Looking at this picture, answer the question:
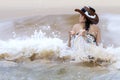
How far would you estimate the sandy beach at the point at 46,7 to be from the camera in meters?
12.1

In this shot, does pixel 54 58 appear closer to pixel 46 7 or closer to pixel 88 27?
pixel 88 27

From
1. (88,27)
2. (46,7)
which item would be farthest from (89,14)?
(46,7)

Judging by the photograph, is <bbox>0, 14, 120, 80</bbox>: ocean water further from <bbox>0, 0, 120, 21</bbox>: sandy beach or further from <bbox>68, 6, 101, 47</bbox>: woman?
<bbox>0, 0, 120, 21</bbox>: sandy beach

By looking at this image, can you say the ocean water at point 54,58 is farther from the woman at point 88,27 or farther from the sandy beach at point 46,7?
the sandy beach at point 46,7

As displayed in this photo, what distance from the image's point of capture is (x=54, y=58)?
7.64m

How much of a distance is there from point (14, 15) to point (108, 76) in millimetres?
6281

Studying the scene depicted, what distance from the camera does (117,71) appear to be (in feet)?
21.2

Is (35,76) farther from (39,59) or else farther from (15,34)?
(15,34)

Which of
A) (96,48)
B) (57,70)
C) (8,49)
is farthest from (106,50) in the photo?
(8,49)

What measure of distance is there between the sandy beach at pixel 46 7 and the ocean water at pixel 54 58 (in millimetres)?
1964

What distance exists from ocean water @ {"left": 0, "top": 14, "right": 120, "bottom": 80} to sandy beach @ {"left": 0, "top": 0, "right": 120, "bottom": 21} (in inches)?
77.3

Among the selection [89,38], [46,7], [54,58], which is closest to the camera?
[89,38]

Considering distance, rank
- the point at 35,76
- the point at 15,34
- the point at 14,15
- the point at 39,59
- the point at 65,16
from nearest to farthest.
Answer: the point at 35,76
the point at 39,59
the point at 15,34
the point at 65,16
the point at 14,15

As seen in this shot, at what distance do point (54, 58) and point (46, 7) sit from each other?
17.5ft
